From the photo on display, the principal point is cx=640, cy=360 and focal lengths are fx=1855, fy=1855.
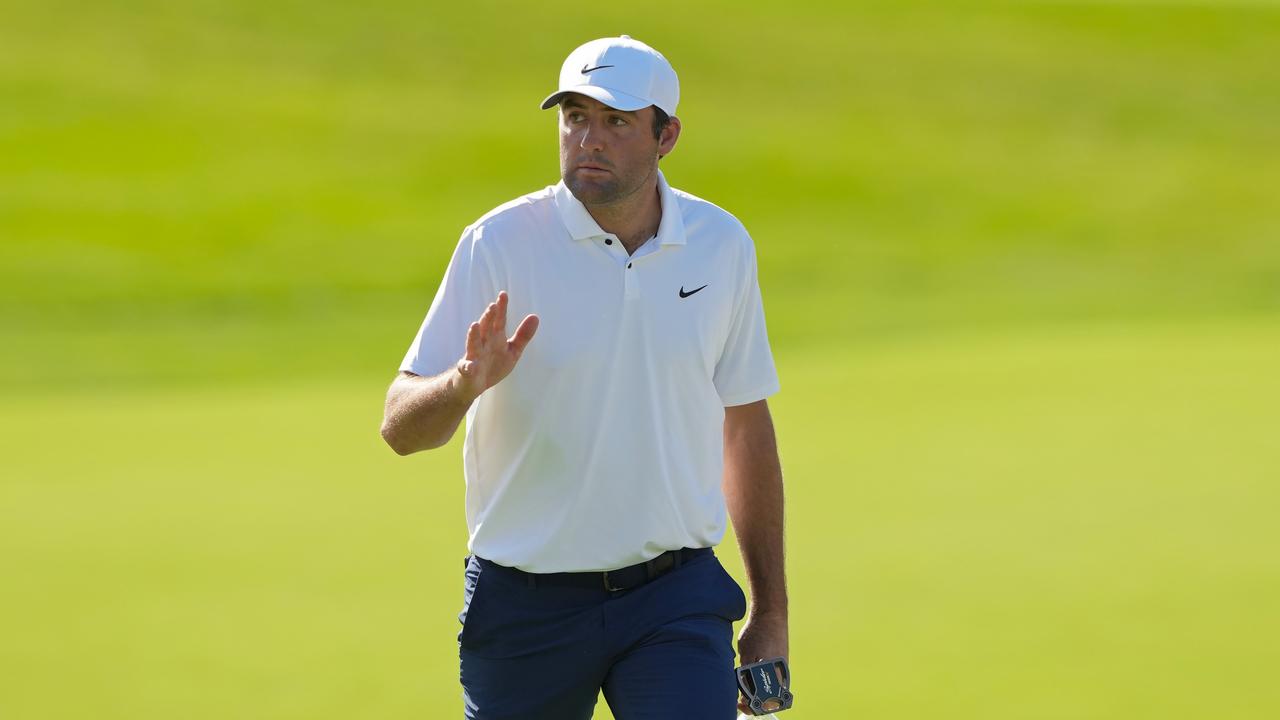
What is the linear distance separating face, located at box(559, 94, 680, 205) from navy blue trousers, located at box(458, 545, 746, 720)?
0.89m

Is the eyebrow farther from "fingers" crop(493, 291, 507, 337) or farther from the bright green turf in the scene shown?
the bright green turf

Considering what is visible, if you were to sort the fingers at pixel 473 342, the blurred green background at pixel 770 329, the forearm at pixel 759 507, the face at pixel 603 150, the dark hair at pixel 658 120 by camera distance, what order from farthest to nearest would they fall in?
1. the blurred green background at pixel 770 329
2. the forearm at pixel 759 507
3. the dark hair at pixel 658 120
4. the face at pixel 603 150
5. the fingers at pixel 473 342

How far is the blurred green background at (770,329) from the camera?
7.80 meters

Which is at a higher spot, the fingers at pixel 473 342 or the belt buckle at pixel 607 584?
the fingers at pixel 473 342

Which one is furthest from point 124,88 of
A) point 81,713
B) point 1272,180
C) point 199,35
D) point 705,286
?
point 705,286

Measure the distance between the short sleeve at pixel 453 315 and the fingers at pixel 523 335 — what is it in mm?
262

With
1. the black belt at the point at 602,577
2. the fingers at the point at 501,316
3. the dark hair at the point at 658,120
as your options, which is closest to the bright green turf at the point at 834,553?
the black belt at the point at 602,577


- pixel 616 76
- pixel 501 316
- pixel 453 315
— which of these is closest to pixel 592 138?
pixel 616 76

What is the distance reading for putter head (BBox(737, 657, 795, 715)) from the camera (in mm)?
4398

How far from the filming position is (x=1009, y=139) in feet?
96.6

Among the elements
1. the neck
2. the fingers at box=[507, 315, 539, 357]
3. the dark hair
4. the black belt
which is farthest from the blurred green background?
the fingers at box=[507, 315, 539, 357]

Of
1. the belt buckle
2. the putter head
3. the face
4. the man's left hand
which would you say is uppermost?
the face

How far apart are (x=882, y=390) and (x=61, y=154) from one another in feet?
51.9

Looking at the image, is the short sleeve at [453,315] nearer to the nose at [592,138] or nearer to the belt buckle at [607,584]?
the nose at [592,138]
